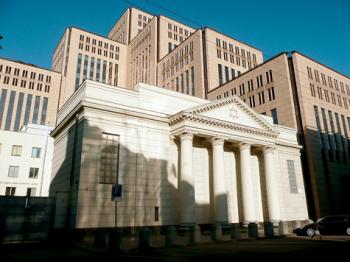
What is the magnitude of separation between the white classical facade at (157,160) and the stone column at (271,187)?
11cm

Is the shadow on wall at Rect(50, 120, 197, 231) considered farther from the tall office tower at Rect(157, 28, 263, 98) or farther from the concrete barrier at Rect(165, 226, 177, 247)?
the tall office tower at Rect(157, 28, 263, 98)

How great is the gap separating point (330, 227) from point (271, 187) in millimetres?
10911

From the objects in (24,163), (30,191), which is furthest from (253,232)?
(24,163)

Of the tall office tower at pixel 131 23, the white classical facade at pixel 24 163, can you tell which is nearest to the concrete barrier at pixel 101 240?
the white classical facade at pixel 24 163

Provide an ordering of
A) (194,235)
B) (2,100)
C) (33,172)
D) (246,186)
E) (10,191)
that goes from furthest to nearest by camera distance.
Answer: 1. (2,100)
2. (33,172)
3. (10,191)
4. (246,186)
5. (194,235)

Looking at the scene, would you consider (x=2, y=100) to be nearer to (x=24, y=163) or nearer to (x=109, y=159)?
(x=24, y=163)

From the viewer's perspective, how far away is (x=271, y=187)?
112 feet

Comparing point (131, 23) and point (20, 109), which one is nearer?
point (20, 109)

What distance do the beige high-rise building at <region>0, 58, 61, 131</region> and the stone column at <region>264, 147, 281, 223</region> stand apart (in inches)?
2852

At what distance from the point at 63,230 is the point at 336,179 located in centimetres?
4062

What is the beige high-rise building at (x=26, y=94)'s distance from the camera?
87312 mm

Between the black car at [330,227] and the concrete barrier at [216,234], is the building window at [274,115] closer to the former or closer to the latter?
the black car at [330,227]

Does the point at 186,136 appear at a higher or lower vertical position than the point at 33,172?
higher

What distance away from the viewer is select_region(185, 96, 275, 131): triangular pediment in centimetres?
3082
